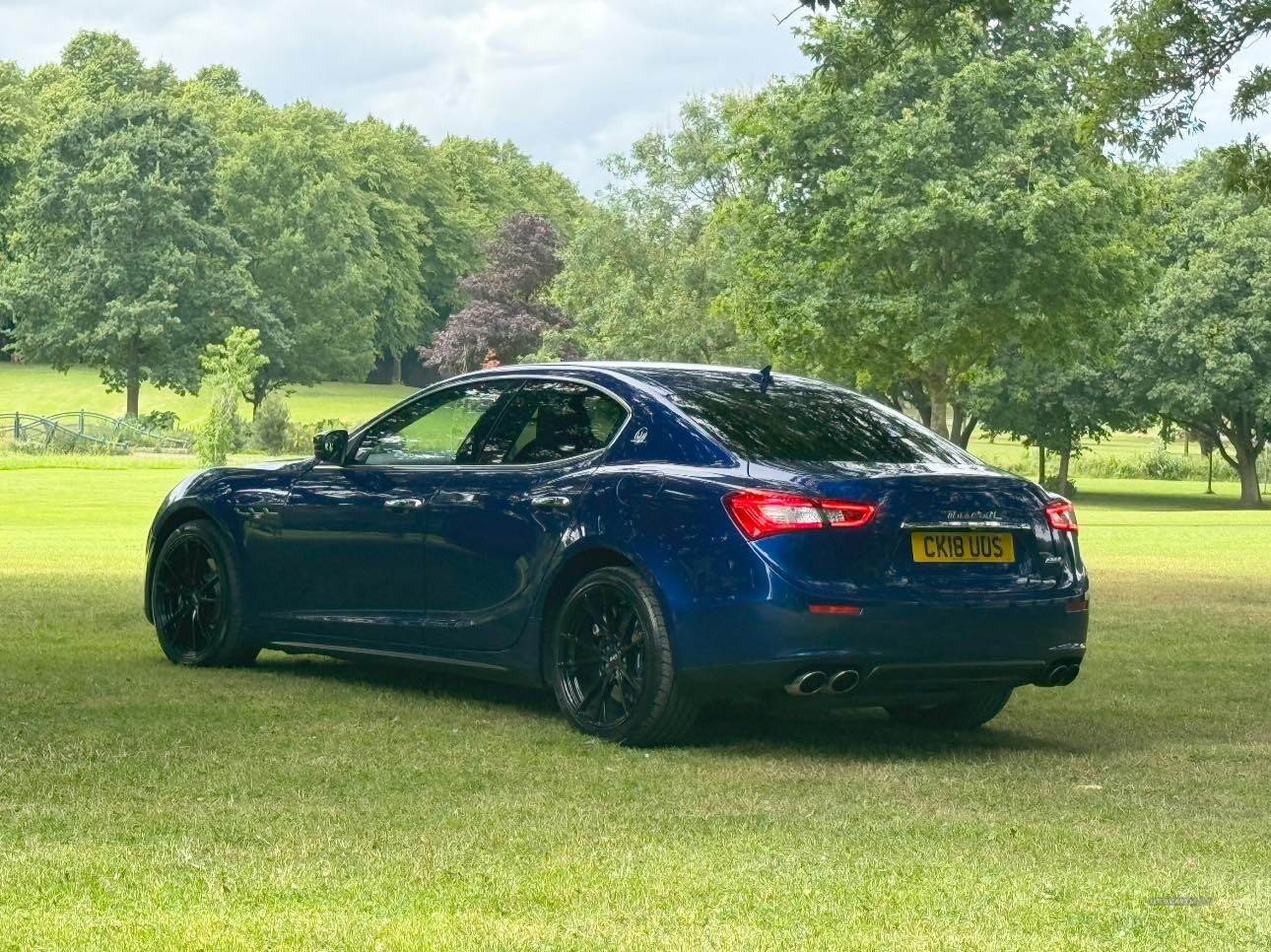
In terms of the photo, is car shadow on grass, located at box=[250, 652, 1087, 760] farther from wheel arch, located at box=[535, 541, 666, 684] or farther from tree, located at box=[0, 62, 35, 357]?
tree, located at box=[0, 62, 35, 357]

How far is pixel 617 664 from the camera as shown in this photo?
8.34 m

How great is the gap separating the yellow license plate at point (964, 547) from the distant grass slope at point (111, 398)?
87008 millimetres

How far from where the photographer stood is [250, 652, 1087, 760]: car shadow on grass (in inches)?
331

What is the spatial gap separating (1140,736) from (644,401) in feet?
8.72

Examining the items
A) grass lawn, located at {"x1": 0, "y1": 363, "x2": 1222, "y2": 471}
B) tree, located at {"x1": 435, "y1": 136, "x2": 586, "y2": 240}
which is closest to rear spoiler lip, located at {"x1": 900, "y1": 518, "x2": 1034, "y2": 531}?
grass lawn, located at {"x1": 0, "y1": 363, "x2": 1222, "y2": 471}

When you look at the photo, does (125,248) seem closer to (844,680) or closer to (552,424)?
(552,424)

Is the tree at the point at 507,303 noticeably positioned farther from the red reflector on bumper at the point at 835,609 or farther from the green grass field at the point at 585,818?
the red reflector on bumper at the point at 835,609

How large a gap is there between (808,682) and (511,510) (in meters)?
1.72

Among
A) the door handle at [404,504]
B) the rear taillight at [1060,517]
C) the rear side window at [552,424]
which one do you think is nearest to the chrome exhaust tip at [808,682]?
the rear taillight at [1060,517]

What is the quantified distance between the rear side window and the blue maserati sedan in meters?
0.01

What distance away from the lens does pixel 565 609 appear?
27.9ft

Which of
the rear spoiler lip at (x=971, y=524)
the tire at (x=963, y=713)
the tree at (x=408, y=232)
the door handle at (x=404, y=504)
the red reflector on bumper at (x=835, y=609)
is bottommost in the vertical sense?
the tire at (x=963, y=713)

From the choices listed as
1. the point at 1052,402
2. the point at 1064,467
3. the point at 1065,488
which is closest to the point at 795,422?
the point at 1052,402

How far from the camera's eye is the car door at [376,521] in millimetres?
9422
